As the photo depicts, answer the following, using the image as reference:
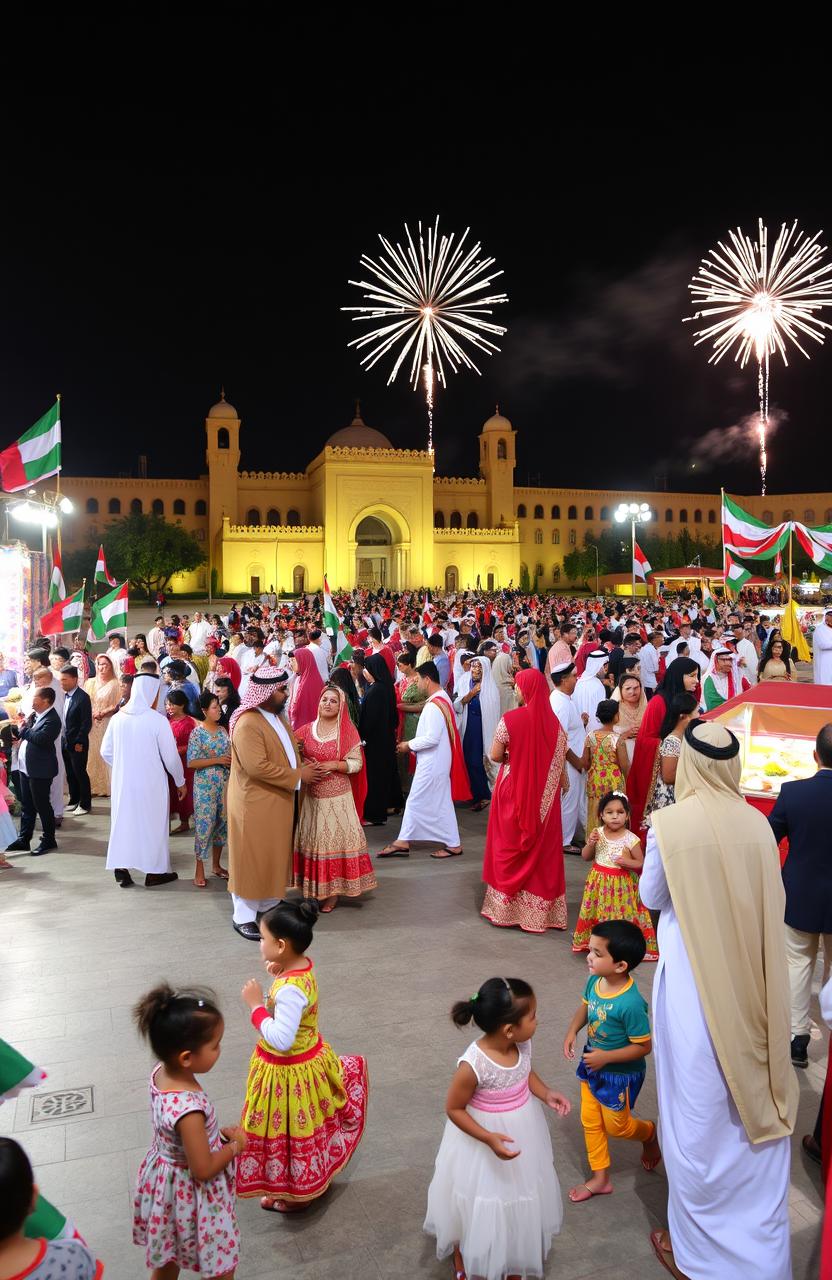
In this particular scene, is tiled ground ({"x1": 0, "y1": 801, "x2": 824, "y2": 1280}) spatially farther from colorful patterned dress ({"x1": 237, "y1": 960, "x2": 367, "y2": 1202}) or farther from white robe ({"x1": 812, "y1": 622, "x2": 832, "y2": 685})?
white robe ({"x1": 812, "y1": 622, "x2": 832, "y2": 685})

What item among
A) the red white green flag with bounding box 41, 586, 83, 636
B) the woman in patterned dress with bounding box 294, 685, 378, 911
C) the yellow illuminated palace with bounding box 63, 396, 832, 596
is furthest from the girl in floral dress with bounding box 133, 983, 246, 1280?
the yellow illuminated palace with bounding box 63, 396, 832, 596

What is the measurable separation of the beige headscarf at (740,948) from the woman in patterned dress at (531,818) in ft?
8.41

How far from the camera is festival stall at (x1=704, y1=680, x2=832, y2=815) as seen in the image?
480 cm

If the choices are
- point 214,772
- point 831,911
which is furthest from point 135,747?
point 831,911

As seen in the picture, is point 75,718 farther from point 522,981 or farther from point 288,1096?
point 522,981

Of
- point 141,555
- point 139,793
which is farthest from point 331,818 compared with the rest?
point 141,555

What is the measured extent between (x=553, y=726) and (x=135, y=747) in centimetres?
280

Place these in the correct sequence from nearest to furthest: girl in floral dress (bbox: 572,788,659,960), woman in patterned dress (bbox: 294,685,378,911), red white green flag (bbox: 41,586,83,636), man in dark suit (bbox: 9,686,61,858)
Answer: girl in floral dress (bbox: 572,788,659,960) < woman in patterned dress (bbox: 294,685,378,911) < man in dark suit (bbox: 9,686,61,858) < red white green flag (bbox: 41,586,83,636)

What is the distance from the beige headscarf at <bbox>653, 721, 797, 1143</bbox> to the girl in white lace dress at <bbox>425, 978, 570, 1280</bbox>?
18.5 inches

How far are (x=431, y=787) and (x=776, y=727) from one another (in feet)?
8.02

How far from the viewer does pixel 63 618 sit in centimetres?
964

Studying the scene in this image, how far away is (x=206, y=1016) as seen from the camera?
209 cm

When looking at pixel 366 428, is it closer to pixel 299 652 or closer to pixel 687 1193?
pixel 299 652

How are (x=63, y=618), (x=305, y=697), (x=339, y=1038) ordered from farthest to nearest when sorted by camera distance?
(x=63, y=618), (x=305, y=697), (x=339, y=1038)
